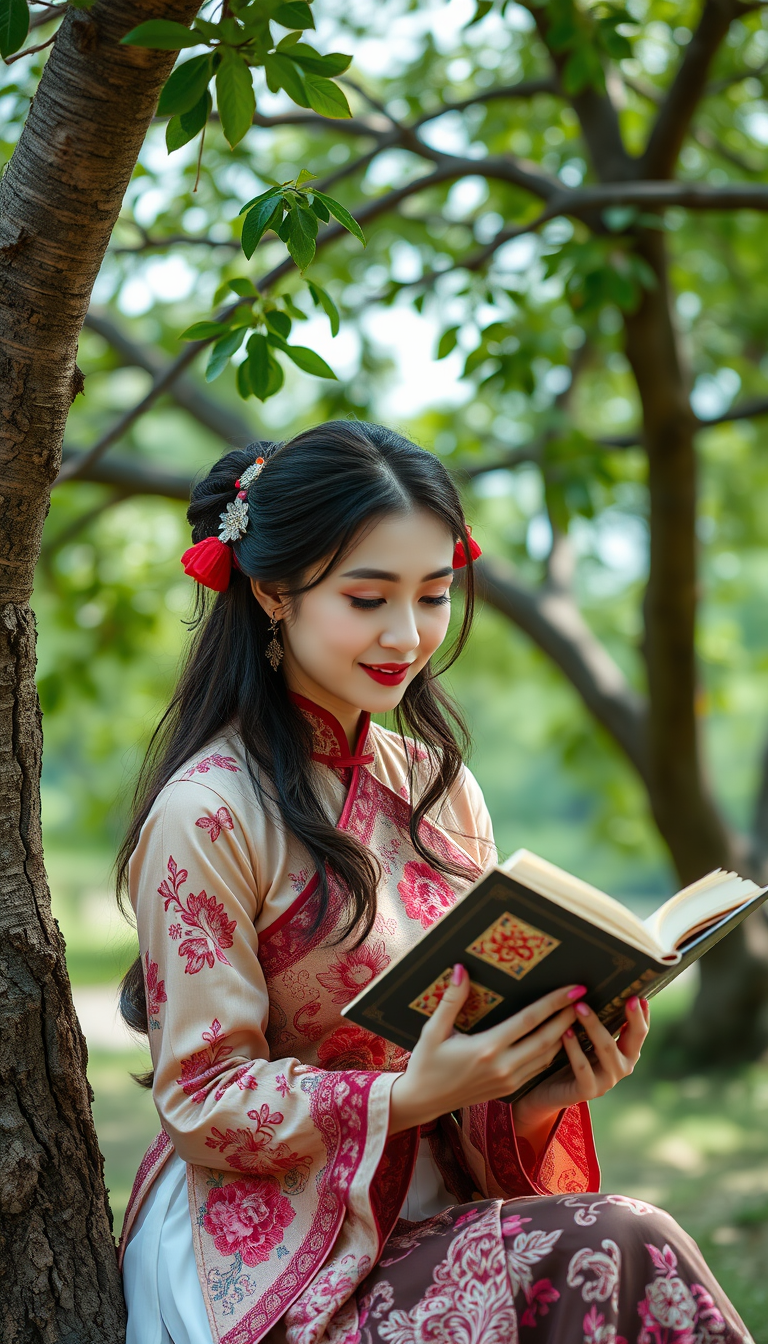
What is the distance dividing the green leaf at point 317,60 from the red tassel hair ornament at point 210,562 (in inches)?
25.9

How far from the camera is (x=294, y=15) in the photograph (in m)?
1.26

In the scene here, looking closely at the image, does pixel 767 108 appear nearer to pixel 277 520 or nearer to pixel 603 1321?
pixel 277 520

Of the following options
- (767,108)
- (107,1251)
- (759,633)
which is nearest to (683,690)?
(767,108)

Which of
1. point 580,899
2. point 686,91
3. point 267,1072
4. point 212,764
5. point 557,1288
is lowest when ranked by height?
point 557,1288

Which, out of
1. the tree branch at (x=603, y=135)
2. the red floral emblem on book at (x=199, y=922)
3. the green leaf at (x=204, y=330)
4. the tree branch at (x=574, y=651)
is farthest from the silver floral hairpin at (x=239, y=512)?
the tree branch at (x=574, y=651)

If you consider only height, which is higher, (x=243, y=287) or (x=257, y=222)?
(x=243, y=287)

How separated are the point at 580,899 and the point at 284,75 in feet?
3.12

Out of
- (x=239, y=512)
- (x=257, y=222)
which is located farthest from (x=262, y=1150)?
(x=257, y=222)

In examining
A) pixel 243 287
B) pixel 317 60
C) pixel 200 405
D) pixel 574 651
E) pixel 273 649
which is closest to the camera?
pixel 317 60

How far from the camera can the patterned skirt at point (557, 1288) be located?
1267mm

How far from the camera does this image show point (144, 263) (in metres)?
4.28

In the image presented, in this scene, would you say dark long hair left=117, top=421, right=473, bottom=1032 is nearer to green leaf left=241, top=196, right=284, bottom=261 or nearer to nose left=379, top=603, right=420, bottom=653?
nose left=379, top=603, right=420, bottom=653

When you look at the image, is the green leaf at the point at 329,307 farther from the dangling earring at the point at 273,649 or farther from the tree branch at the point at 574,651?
the tree branch at the point at 574,651

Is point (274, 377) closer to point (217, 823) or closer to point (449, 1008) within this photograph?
point (217, 823)
